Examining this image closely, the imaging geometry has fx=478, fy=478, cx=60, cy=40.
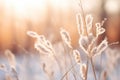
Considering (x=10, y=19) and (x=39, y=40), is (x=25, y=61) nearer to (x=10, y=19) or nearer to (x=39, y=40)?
(x=39, y=40)

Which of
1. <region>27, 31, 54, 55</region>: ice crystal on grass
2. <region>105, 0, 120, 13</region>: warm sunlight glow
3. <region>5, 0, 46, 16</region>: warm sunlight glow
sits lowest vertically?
<region>27, 31, 54, 55</region>: ice crystal on grass

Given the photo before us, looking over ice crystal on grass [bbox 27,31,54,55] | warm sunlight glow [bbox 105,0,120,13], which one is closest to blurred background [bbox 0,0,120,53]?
warm sunlight glow [bbox 105,0,120,13]

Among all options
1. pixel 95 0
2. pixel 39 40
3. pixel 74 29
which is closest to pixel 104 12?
pixel 95 0

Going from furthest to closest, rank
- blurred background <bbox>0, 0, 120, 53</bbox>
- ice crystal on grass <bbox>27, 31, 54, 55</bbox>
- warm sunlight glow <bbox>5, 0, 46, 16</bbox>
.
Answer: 1. warm sunlight glow <bbox>5, 0, 46, 16</bbox>
2. blurred background <bbox>0, 0, 120, 53</bbox>
3. ice crystal on grass <bbox>27, 31, 54, 55</bbox>

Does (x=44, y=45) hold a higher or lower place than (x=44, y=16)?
lower

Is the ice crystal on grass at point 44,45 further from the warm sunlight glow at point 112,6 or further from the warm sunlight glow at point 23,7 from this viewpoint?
the warm sunlight glow at point 112,6

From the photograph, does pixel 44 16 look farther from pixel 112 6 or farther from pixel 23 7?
pixel 112 6

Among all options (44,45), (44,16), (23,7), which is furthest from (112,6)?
(44,45)

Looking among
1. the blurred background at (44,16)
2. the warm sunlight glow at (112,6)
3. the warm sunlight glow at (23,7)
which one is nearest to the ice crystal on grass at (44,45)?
the blurred background at (44,16)

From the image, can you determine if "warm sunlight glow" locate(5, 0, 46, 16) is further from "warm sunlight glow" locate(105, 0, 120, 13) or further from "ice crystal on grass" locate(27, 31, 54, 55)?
"ice crystal on grass" locate(27, 31, 54, 55)
